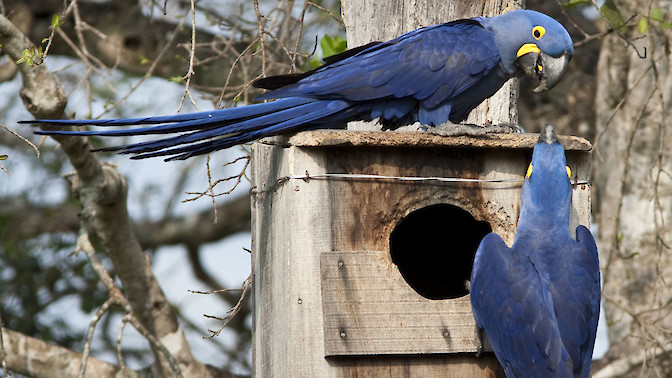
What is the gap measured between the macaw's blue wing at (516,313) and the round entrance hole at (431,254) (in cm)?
99

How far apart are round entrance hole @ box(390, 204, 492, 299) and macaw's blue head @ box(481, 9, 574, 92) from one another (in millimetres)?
853

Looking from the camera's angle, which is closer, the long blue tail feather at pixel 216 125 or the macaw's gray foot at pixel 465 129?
the long blue tail feather at pixel 216 125

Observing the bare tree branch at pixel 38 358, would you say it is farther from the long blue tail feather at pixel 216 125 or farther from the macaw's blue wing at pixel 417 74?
the macaw's blue wing at pixel 417 74

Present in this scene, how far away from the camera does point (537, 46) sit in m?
3.33

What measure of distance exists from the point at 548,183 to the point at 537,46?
2.28 ft

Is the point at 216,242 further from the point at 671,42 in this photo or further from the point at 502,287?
the point at 502,287

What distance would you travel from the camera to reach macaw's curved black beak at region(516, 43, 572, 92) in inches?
131

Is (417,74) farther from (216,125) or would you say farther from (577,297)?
(577,297)

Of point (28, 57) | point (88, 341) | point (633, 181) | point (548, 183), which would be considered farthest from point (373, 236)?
point (633, 181)

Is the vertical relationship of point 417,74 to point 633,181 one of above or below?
above

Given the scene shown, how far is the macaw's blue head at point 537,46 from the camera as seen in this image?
332 centimetres

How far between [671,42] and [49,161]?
4.65 meters

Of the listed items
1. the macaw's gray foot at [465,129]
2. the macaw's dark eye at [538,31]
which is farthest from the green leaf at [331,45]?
the macaw's dark eye at [538,31]

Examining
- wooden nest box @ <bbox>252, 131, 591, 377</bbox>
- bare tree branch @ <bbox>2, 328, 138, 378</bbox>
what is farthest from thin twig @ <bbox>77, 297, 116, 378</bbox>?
wooden nest box @ <bbox>252, 131, 591, 377</bbox>
